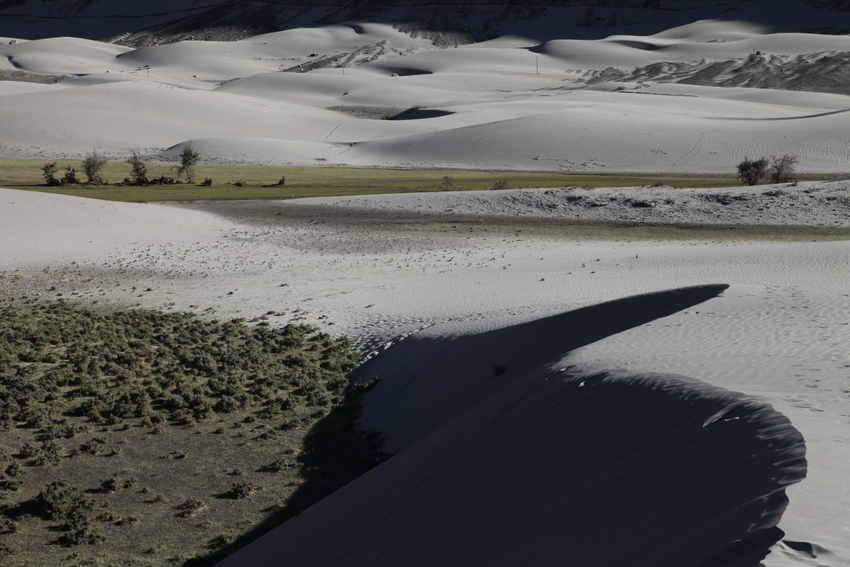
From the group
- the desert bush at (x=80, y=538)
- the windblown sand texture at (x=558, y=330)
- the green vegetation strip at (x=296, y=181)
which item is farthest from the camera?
the green vegetation strip at (x=296, y=181)

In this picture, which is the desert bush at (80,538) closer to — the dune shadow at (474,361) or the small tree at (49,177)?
the dune shadow at (474,361)

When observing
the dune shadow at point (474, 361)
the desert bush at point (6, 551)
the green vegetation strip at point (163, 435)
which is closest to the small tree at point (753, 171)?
the dune shadow at point (474, 361)

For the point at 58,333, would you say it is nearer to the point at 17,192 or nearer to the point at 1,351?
the point at 1,351

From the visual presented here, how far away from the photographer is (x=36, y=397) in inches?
428

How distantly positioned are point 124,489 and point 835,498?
7.30m

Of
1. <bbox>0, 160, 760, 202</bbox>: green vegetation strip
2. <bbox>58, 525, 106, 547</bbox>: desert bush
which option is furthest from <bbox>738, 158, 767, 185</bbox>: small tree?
<bbox>58, 525, 106, 547</bbox>: desert bush

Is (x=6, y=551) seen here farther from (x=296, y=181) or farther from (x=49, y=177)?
(x=296, y=181)

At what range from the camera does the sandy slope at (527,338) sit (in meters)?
4.43

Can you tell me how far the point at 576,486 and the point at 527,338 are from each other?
6.79m

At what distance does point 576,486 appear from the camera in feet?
16.6

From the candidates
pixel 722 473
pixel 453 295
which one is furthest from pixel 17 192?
pixel 722 473

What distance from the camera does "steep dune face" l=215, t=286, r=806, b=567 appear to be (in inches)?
154

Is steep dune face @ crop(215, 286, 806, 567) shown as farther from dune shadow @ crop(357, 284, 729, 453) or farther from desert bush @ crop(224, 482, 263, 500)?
dune shadow @ crop(357, 284, 729, 453)

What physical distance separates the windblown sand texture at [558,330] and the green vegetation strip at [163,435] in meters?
0.87
